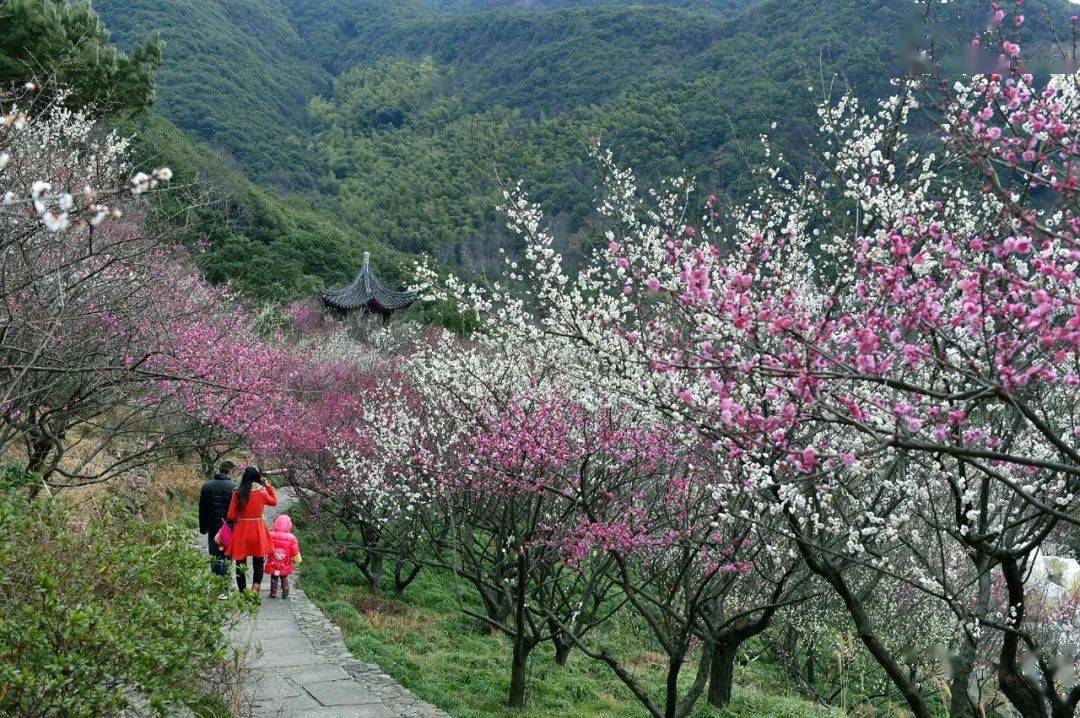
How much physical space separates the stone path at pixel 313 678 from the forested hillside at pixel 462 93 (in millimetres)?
14081

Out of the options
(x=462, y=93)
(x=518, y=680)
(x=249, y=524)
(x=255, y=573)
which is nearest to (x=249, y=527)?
(x=249, y=524)

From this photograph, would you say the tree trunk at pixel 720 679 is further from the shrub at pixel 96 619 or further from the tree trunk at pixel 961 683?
the shrub at pixel 96 619

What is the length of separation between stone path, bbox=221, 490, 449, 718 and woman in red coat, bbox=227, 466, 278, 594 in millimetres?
617

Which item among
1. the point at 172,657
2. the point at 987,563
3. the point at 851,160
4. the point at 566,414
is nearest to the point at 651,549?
the point at 566,414

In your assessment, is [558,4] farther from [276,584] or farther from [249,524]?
[249,524]

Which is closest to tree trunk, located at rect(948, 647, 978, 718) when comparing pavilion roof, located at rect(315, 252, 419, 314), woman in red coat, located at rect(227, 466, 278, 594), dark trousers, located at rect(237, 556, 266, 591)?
woman in red coat, located at rect(227, 466, 278, 594)

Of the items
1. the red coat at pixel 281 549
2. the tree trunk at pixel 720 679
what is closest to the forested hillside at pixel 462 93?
the tree trunk at pixel 720 679

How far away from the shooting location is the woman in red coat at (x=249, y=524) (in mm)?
8422

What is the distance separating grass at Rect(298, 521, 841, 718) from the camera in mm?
8109

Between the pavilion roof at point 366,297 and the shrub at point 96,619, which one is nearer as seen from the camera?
the shrub at point 96,619

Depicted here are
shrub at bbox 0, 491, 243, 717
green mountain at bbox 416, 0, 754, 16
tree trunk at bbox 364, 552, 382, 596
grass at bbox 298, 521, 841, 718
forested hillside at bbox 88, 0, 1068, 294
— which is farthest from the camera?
green mountain at bbox 416, 0, 754, 16

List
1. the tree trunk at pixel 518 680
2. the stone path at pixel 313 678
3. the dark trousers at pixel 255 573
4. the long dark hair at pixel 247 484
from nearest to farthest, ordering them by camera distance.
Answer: the stone path at pixel 313 678 → the tree trunk at pixel 518 680 → the long dark hair at pixel 247 484 → the dark trousers at pixel 255 573

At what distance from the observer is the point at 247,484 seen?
8297 mm

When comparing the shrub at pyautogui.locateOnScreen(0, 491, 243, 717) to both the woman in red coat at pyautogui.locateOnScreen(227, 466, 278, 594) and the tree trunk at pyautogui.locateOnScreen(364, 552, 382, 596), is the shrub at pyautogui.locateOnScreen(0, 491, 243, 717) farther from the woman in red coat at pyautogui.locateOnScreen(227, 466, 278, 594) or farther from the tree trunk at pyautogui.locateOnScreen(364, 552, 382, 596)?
the tree trunk at pyautogui.locateOnScreen(364, 552, 382, 596)
